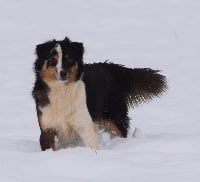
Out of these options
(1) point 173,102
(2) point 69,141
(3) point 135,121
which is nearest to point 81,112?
(2) point 69,141

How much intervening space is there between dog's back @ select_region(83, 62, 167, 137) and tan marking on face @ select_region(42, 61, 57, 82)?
1.97ft

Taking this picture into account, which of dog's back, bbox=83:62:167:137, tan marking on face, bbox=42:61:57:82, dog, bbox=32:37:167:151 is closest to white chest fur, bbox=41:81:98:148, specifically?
→ dog, bbox=32:37:167:151

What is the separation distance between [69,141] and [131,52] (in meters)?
9.02

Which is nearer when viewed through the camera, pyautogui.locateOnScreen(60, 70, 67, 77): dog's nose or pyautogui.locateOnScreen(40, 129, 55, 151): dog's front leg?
pyautogui.locateOnScreen(60, 70, 67, 77): dog's nose

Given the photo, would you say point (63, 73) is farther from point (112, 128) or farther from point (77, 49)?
point (112, 128)

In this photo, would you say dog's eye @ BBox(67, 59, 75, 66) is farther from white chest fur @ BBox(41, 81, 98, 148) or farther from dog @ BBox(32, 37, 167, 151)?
white chest fur @ BBox(41, 81, 98, 148)

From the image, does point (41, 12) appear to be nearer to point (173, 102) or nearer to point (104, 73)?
point (173, 102)

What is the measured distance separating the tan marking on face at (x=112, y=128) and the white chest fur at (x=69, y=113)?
3.08 ft

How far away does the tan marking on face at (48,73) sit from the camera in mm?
7331

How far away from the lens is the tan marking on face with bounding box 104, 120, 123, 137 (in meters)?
8.62

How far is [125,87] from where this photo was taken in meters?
9.05

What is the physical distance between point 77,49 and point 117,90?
4.40 feet

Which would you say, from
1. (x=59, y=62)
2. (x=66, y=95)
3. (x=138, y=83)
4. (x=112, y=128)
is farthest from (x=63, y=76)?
(x=138, y=83)

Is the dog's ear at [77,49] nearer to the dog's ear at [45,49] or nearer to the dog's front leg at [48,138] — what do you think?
the dog's ear at [45,49]
